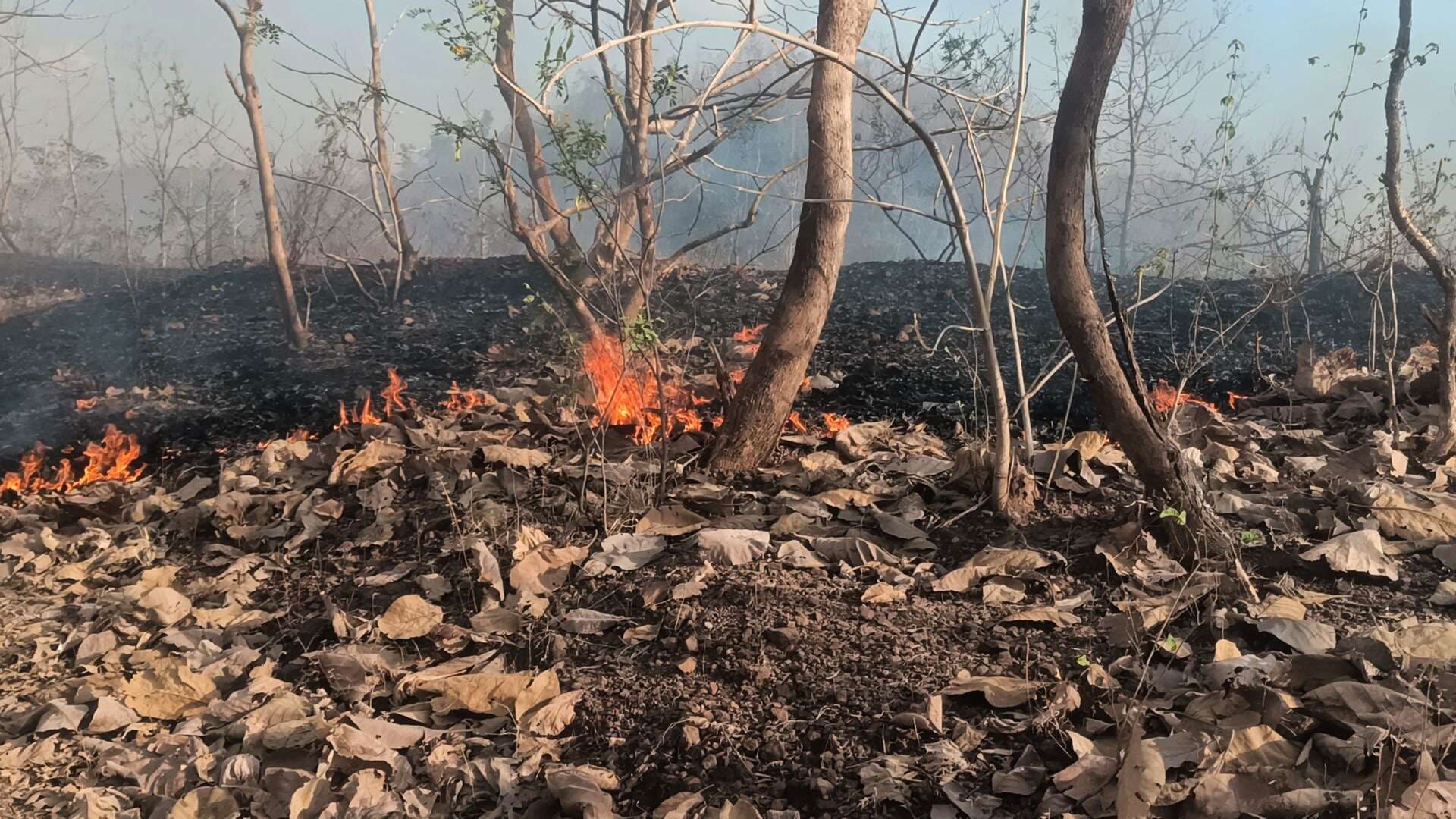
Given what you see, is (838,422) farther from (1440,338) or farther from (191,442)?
(191,442)

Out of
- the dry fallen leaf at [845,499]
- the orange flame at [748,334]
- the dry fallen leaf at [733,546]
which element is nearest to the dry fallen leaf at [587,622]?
the dry fallen leaf at [733,546]

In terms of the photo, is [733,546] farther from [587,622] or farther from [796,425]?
[796,425]

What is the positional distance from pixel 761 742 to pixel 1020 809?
0.46m

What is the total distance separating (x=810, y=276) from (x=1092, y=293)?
94cm

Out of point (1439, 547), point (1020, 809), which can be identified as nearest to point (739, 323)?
point (1439, 547)

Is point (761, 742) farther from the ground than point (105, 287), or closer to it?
closer to it

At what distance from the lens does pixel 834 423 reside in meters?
3.44

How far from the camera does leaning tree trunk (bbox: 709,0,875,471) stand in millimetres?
2846

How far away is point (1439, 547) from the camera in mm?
2039

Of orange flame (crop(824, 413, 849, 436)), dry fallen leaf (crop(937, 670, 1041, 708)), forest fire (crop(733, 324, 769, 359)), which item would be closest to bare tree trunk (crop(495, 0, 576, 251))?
forest fire (crop(733, 324, 769, 359))

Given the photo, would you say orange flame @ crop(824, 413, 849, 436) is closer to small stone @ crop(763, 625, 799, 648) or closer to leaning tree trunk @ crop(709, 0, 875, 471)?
leaning tree trunk @ crop(709, 0, 875, 471)

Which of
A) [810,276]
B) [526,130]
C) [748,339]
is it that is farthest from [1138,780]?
[526,130]

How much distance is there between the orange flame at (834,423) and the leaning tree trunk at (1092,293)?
3.86ft

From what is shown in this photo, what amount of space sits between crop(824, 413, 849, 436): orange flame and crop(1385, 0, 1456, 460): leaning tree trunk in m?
1.91
